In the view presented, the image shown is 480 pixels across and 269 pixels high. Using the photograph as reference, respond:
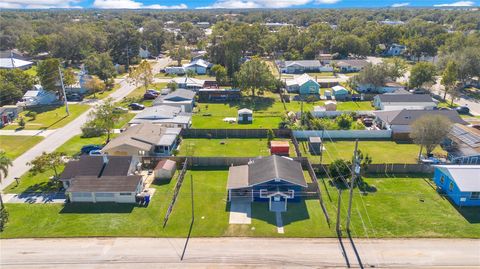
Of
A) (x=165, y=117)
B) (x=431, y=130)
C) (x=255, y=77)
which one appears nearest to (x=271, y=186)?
(x=431, y=130)

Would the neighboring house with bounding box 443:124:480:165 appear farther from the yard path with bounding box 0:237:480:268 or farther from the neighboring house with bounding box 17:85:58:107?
the neighboring house with bounding box 17:85:58:107

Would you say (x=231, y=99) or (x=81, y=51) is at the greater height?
(x=81, y=51)

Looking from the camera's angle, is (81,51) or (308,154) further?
(81,51)

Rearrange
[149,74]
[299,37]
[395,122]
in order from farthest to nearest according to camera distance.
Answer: [299,37] → [149,74] → [395,122]

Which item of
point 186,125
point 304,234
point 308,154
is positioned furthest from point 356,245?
point 186,125

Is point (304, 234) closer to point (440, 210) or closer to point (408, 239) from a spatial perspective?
point (408, 239)

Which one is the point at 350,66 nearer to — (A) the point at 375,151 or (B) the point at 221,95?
(B) the point at 221,95

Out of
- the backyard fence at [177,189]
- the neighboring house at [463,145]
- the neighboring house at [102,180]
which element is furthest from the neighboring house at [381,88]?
the neighboring house at [102,180]
